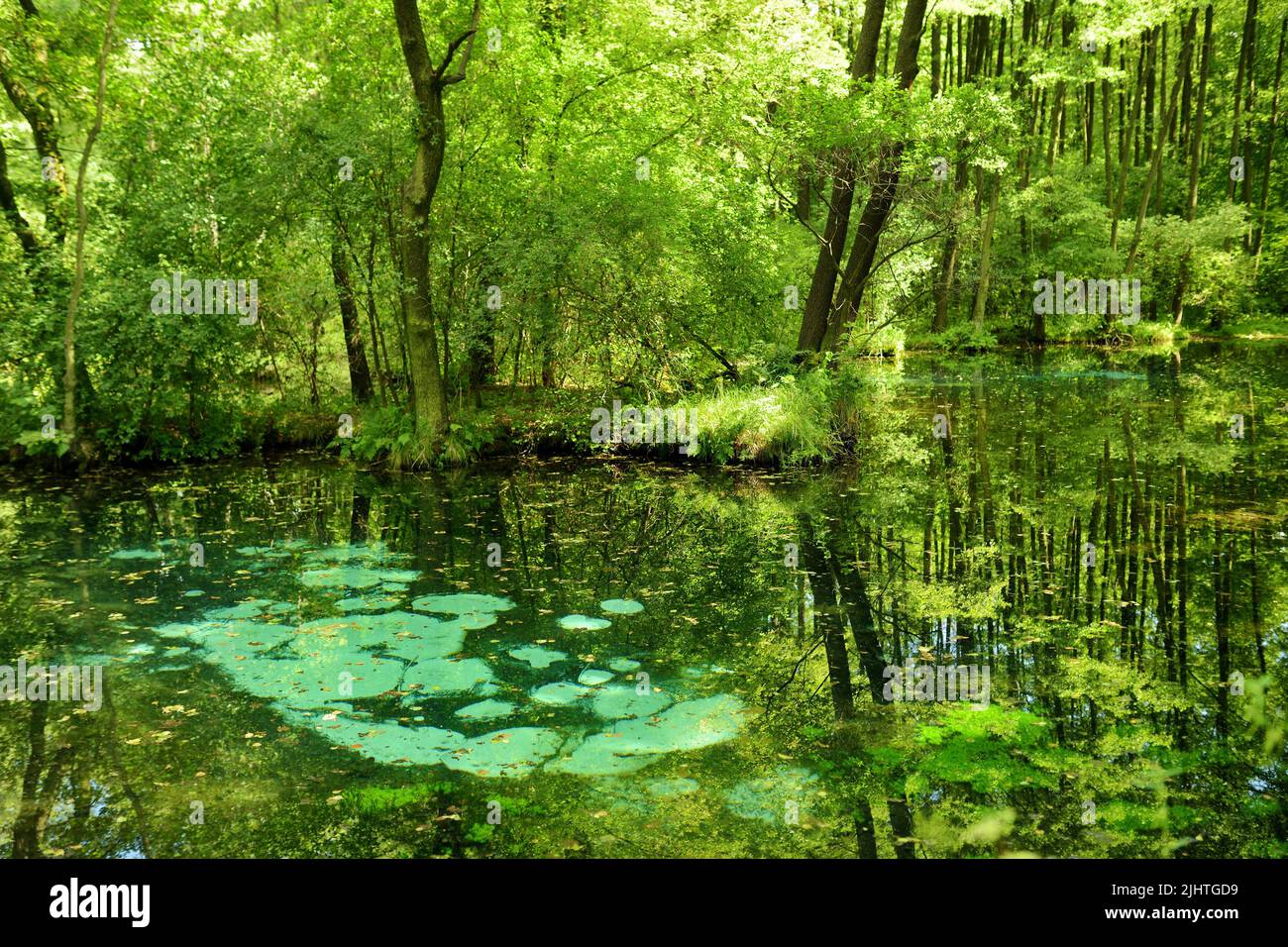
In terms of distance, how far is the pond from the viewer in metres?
4.43

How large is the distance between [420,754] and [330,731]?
2.34ft

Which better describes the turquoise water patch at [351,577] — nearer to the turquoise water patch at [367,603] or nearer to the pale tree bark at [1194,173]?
the turquoise water patch at [367,603]

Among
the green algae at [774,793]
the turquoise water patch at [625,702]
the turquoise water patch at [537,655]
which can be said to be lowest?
the green algae at [774,793]

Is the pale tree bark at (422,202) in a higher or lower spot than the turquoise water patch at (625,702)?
higher

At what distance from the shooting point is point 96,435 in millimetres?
14352

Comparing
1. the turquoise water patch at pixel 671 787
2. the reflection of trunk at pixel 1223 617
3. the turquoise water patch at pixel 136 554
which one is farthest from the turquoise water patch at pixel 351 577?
the reflection of trunk at pixel 1223 617

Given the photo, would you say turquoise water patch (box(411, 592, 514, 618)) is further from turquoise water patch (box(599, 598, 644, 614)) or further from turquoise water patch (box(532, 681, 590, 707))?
turquoise water patch (box(532, 681, 590, 707))

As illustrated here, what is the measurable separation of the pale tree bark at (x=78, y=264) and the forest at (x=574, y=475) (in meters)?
0.16

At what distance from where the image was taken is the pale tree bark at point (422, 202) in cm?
1327

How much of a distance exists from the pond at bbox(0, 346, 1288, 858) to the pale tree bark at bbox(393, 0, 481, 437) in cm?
237

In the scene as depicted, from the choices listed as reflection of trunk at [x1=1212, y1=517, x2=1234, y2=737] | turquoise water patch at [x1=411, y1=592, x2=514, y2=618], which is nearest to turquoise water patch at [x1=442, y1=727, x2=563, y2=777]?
turquoise water patch at [x1=411, y1=592, x2=514, y2=618]

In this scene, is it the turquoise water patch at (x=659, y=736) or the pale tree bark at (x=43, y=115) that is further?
the pale tree bark at (x=43, y=115)

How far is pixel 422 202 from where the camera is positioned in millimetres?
13773

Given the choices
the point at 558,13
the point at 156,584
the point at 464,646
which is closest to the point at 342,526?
the point at 156,584
